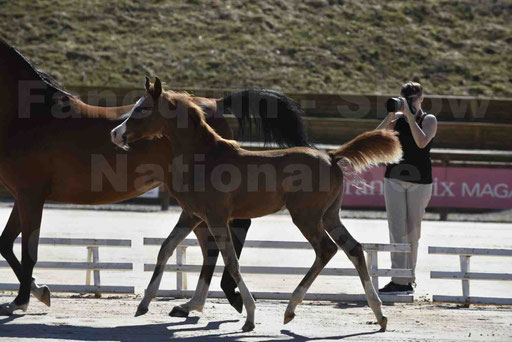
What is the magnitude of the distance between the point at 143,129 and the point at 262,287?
128 inches

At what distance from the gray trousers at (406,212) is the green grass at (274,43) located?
1918cm

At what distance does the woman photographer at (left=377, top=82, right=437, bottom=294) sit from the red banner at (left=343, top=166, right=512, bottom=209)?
1130 centimetres

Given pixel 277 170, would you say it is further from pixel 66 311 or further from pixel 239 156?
pixel 66 311

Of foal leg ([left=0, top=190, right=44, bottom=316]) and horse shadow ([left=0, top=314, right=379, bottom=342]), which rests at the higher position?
foal leg ([left=0, top=190, right=44, bottom=316])

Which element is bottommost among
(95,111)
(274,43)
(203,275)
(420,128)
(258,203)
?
(203,275)

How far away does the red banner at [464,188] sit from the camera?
21.0 meters

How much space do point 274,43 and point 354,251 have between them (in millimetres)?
24597

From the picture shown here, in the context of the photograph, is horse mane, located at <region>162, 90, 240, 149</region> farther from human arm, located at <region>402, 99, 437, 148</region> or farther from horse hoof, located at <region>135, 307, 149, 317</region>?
human arm, located at <region>402, 99, 437, 148</region>

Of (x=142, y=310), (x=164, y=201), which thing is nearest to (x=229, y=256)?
(x=142, y=310)

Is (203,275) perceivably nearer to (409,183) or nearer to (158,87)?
(158,87)

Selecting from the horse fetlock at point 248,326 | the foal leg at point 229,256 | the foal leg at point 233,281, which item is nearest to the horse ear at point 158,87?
the foal leg at point 229,256

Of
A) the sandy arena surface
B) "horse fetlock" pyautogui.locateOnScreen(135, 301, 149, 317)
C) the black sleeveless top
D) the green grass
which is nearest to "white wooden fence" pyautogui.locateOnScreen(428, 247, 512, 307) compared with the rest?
the sandy arena surface

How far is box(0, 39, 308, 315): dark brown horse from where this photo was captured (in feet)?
26.8

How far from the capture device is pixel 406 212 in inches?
381
